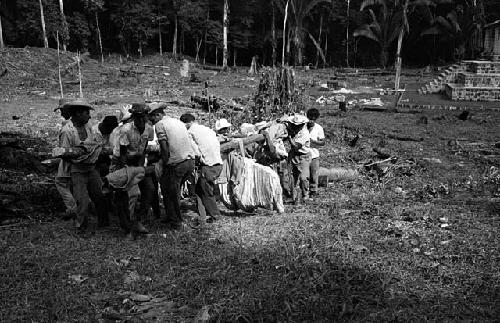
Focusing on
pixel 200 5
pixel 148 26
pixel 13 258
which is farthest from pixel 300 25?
pixel 13 258

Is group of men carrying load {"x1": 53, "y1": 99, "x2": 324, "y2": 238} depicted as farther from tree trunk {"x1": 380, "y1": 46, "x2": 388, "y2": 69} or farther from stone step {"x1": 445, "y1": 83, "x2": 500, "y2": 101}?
tree trunk {"x1": 380, "y1": 46, "x2": 388, "y2": 69}

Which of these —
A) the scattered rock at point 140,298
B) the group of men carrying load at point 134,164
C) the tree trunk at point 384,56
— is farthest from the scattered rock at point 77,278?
the tree trunk at point 384,56

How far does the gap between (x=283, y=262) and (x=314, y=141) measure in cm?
286

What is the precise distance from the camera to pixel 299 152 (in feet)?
23.3

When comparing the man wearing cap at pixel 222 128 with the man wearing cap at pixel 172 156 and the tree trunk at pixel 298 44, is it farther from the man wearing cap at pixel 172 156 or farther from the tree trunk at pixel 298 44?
the tree trunk at pixel 298 44

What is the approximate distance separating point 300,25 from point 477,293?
31.8 m

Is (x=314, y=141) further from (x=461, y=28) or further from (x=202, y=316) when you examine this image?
(x=461, y=28)

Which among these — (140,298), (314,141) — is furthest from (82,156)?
(314,141)

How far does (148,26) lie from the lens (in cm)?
3356

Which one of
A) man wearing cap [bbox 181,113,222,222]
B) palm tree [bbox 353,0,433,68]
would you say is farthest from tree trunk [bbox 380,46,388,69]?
man wearing cap [bbox 181,113,222,222]

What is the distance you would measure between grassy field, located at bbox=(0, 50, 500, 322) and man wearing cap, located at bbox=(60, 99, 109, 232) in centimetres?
41

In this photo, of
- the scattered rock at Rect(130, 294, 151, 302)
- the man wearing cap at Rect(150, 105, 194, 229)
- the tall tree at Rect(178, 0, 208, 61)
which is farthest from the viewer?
the tall tree at Rect(178, 0, 208, 61)

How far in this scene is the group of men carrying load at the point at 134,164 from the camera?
5508 mm

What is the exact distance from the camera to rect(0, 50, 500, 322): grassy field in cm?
401
